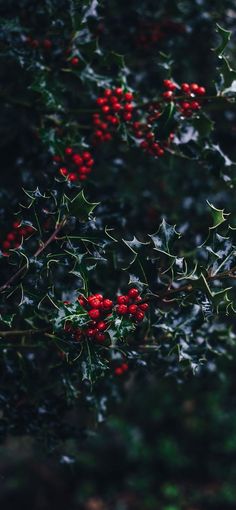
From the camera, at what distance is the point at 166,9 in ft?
9.46

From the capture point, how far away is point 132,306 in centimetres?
162

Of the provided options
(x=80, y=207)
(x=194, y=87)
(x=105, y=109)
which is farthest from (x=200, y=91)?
(x=80, y=207)

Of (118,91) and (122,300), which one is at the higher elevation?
(118,91)

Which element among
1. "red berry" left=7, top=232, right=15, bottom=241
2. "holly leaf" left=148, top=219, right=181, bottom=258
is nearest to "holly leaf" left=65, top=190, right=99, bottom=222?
"holly leaf" left=148, top=219, right=181, bottom=258

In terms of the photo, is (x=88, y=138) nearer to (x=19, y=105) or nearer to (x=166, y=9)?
(x=19, y=105)

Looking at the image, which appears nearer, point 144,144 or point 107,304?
point 107,304

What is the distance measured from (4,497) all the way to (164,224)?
148 inches

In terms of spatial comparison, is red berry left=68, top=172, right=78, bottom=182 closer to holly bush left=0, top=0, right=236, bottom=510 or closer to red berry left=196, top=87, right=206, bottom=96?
holly bush left=0, top=0, right=236, bottom=510

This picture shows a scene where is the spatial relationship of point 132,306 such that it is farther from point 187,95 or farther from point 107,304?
point 187,95

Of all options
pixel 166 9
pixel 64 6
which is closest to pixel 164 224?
pixel 64 6

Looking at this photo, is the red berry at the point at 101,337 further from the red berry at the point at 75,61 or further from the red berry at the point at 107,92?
the red berry at the point at 75,61

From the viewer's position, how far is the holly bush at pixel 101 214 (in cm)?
167

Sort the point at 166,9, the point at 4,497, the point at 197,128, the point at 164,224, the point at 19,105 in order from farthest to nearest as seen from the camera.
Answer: the point at 4,497 < the point at 166,9 < the point at 19,105 < the point at 197,128 < the point at 164,224

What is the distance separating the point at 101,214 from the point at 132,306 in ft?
3.05
